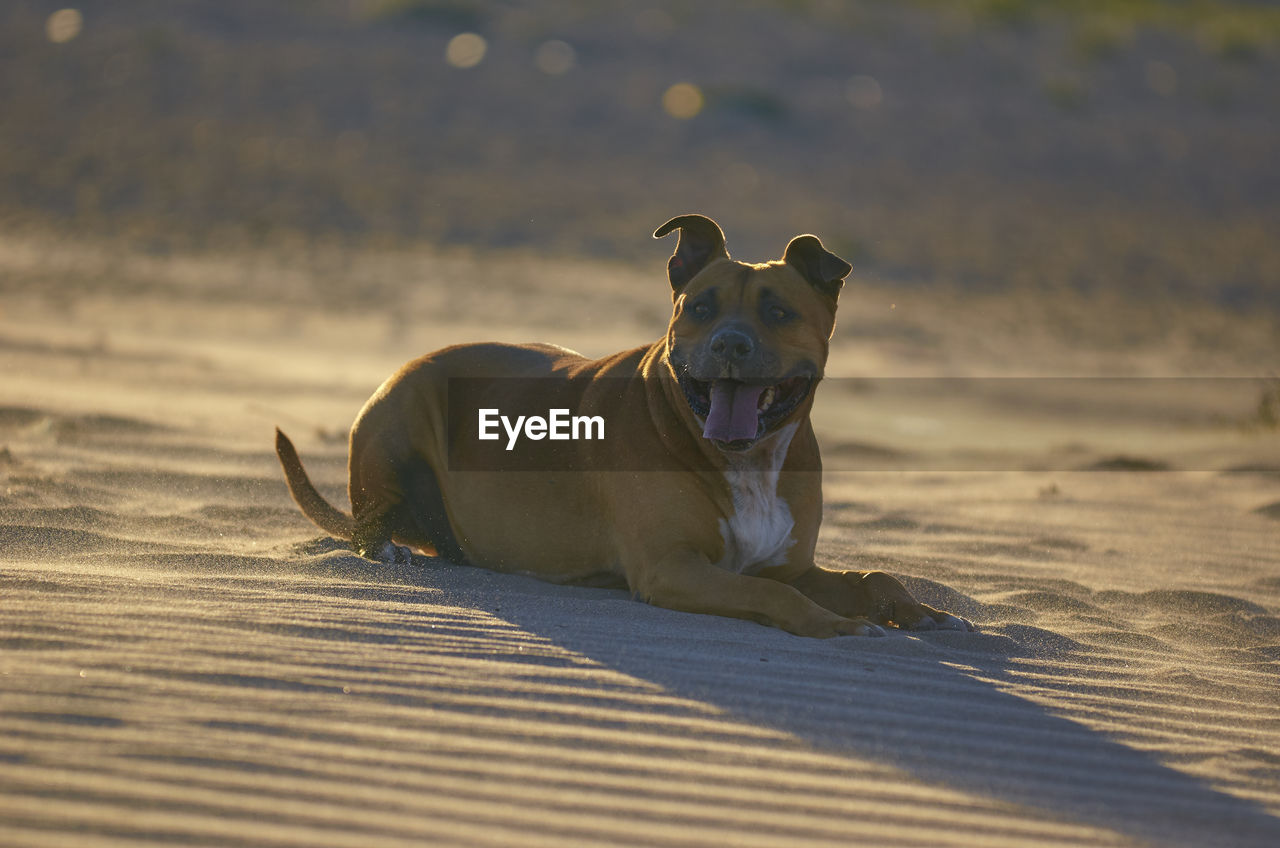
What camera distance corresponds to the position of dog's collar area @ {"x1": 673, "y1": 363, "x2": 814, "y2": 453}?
5.73 metres

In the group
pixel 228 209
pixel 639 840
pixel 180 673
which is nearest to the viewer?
pixel 639 840

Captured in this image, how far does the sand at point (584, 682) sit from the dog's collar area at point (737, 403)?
27.1 inches

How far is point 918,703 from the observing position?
4656 millimetres

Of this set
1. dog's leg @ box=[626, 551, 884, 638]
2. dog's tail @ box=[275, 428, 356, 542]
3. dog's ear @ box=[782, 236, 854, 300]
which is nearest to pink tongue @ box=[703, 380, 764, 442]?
dog's leg @ box=[626, 551, 884, 638]

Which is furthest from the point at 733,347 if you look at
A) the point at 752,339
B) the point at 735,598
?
the point at 735,598

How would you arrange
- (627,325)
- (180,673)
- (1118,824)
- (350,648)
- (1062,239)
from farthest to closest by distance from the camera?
(1062,239) → (627,325) → (350,648) → (180,673) → (1118,824)

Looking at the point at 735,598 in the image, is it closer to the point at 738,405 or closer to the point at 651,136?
the point at 738,405

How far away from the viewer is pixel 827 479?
10.9 metres

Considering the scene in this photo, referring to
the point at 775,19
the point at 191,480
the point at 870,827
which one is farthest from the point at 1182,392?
the point at 775,19

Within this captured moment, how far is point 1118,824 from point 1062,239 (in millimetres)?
21825

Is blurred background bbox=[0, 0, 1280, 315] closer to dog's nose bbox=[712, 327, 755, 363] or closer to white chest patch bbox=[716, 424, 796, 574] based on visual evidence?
white chest patch bbox=[716, 424, 796, 574]

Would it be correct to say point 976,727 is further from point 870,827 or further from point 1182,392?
point 1182,392

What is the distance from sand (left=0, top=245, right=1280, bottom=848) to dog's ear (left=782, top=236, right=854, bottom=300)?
1.41 m

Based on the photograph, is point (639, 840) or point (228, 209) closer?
point (639, 840)
